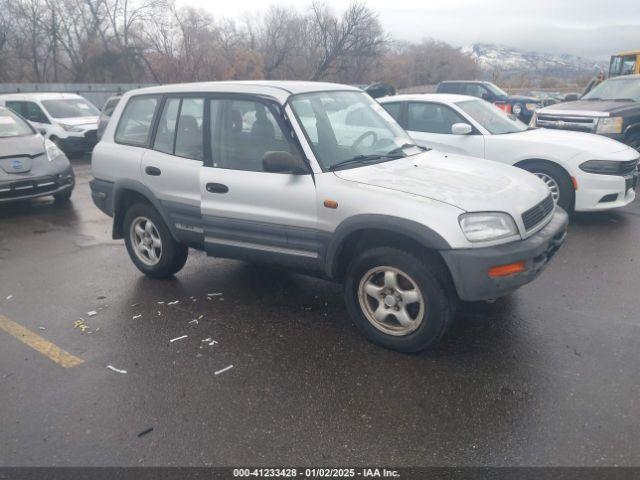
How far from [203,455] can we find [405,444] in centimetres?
109

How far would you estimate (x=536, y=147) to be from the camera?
22.4ft

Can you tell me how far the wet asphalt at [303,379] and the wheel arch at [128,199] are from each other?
0.60 meters

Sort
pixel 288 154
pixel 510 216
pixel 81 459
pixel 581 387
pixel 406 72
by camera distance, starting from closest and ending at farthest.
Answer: pixel 81 459
pixel 581 387
pixel 510 216
pixel 288 154
pixel 406 72

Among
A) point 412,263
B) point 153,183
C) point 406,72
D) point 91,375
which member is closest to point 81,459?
point 91,375

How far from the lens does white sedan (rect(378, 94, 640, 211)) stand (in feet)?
21.6

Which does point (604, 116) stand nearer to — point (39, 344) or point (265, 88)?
point (265, 88)

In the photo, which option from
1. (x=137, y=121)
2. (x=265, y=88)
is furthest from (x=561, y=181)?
(x=137, y=121)

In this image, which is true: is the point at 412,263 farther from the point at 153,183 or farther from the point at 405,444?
the point at 153,183

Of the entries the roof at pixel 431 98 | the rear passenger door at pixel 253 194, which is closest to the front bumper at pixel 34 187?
the rear passenger door at pixel 253 194

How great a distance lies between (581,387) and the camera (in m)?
3.26

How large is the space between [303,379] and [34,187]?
254 inches

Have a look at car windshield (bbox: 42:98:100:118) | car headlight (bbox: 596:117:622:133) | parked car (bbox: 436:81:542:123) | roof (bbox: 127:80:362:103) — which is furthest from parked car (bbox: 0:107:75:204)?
parked car (bbox: 436:81:542:123)

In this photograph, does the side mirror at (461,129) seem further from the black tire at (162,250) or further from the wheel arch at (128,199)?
the wheel arch at (128,199)

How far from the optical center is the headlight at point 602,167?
21.4 ft
